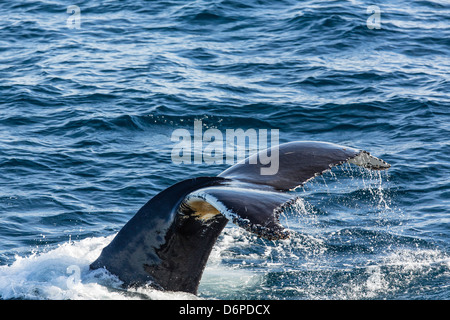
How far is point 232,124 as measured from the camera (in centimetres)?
1367

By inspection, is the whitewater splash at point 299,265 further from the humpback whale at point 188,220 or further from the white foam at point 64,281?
the humpback whale at point 188,220

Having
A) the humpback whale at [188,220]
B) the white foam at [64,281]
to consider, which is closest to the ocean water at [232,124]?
the white foam at [64,281]

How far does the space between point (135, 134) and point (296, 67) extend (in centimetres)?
499

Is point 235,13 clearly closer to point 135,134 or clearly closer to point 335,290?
point 135,134

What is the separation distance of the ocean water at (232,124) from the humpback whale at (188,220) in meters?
0.15

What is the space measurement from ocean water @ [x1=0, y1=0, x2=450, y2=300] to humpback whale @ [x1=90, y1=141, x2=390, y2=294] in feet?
0.50

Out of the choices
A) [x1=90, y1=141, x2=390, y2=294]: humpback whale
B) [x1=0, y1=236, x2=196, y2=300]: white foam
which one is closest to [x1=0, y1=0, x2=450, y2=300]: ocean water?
[x1=0, y1=236, x2=196, y2=300]: white foam

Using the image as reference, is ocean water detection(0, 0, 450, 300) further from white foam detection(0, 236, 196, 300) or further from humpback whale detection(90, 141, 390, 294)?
humpback whale detection(90, 141, 390, 294)

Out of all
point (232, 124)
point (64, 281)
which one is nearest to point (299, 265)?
point (64, 281)

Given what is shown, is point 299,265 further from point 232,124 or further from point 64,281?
point 232,124

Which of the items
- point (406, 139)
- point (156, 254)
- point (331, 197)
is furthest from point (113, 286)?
point (406, 139)

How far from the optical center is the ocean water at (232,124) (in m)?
7.91

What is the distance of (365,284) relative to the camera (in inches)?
298

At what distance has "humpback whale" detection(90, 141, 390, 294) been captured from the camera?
5.34m
